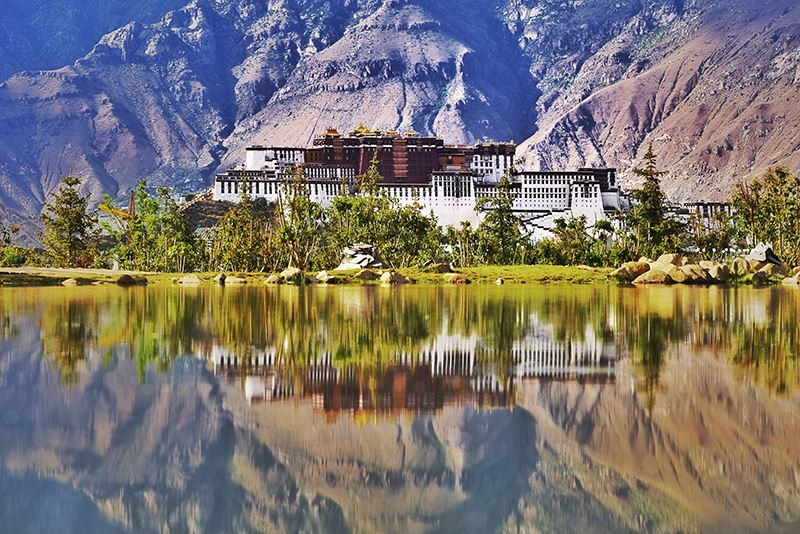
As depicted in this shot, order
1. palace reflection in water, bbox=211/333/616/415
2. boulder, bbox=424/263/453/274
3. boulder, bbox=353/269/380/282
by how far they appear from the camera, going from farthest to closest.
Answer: boulder, bbox=424/263/453/274 < boulder, bbox=353/269/380/282 < palace reflection in water, bbox=211/333/616/415

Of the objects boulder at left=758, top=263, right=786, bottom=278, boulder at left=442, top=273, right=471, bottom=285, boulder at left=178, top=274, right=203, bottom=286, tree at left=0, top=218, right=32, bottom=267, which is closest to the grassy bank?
boulder at left=442, top=273, right=471, bottom=285

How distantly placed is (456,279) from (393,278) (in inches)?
179

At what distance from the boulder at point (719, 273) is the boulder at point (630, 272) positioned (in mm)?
4560

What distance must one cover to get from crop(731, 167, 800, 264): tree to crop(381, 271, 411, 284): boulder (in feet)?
124

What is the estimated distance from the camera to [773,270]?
75.9m

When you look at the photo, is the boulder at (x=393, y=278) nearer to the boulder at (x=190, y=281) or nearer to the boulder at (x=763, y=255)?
the boulder at (x=190, y=281)

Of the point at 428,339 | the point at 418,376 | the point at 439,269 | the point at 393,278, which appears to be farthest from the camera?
the point at 439,269

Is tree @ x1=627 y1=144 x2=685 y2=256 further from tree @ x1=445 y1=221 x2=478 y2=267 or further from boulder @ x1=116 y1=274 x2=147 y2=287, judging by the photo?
boulder @ x1=116 y1=274 x2=147 y2=287

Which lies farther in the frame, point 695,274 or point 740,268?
point 740,268

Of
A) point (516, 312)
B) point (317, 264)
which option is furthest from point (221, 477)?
point (317, 264)

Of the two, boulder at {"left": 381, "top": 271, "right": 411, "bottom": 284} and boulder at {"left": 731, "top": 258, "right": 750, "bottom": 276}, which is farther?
boulder at {"left": 731, "top": 258, "right": 750, "bottom": 276}

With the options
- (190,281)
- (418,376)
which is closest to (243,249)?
(190,281)

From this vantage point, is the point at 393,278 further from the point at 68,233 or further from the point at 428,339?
the point at 428,339

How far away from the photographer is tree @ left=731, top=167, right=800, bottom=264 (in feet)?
305
